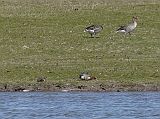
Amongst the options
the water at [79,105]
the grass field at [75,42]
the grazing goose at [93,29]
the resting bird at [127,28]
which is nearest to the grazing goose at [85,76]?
the grass field at [75,42]

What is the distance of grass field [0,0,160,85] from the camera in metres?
26.5

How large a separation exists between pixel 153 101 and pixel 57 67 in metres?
5.82

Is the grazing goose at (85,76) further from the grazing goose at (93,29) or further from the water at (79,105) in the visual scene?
the grazing goose at (93,29)

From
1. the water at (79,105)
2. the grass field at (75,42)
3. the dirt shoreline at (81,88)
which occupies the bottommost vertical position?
the water at (79,105)

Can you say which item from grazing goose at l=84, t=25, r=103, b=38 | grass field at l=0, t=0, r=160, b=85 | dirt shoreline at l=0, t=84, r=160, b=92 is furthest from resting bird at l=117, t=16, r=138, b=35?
dirt shoreline at l=0, t=84, r=160, b=92

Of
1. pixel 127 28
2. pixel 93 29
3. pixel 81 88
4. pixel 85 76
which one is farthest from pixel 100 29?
pixel 81 88

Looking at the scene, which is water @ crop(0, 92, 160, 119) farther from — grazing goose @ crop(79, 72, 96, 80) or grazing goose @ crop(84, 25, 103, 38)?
grazing goose @ crop(84, 25, 103, 38)

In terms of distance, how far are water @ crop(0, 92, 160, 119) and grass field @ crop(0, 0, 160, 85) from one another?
1394mm

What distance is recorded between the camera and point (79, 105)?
2192 centimetres

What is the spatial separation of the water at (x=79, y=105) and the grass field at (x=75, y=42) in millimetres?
1394

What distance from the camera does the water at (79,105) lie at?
20.1m

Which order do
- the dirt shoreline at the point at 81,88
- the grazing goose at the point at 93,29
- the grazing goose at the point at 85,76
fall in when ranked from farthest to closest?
the grazing goose at the point at 93,29 → the grazing goose at the point at 85,76 → the dirt shoreline at the point at 81,88

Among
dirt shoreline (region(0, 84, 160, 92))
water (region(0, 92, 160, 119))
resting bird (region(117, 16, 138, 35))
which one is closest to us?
water (region(0, 92, 160, 119))

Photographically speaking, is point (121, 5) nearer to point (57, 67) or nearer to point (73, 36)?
point (73, 36)
